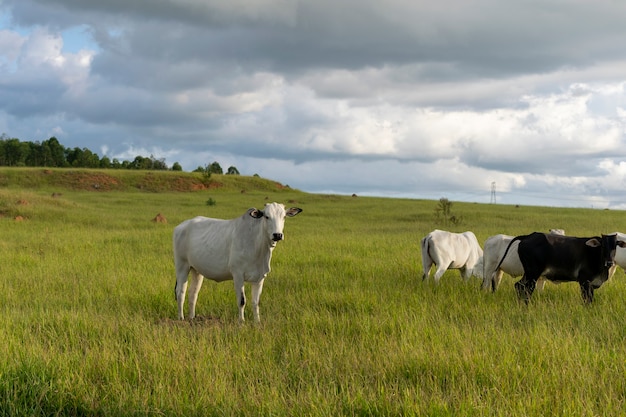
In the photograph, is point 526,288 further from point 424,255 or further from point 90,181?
point 90,181

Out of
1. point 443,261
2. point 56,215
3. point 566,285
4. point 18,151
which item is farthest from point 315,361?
point 18,151

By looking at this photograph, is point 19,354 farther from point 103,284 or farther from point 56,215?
point 56,215

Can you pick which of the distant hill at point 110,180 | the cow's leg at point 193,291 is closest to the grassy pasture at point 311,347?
the cow's leg at point 193,291

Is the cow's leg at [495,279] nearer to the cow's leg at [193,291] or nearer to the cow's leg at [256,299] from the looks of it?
the cow's leg at [256,299]

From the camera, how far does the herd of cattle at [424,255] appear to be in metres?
8.79

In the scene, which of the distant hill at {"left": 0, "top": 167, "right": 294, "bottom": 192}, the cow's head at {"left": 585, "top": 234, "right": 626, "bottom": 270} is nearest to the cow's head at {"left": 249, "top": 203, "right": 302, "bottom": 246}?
the cow's head at {"left": 585, "top": 234, "right": 626, "bottom": 270}

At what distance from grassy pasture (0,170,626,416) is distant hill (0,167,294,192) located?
62.5 m

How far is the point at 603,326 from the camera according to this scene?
326 inches

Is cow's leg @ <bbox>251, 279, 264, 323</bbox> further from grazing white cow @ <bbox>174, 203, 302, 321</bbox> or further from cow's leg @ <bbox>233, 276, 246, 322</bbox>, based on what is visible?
cow's leg @ <bbox>233, 276, 246, 322</bbox>

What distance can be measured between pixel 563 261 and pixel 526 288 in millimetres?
847

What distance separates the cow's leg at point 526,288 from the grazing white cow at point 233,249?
4764 mm

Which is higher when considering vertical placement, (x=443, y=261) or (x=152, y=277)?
(x=443, y=261)

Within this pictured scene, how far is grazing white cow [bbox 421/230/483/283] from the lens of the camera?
11969 millimetres

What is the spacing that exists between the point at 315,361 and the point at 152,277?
7.10 meters
